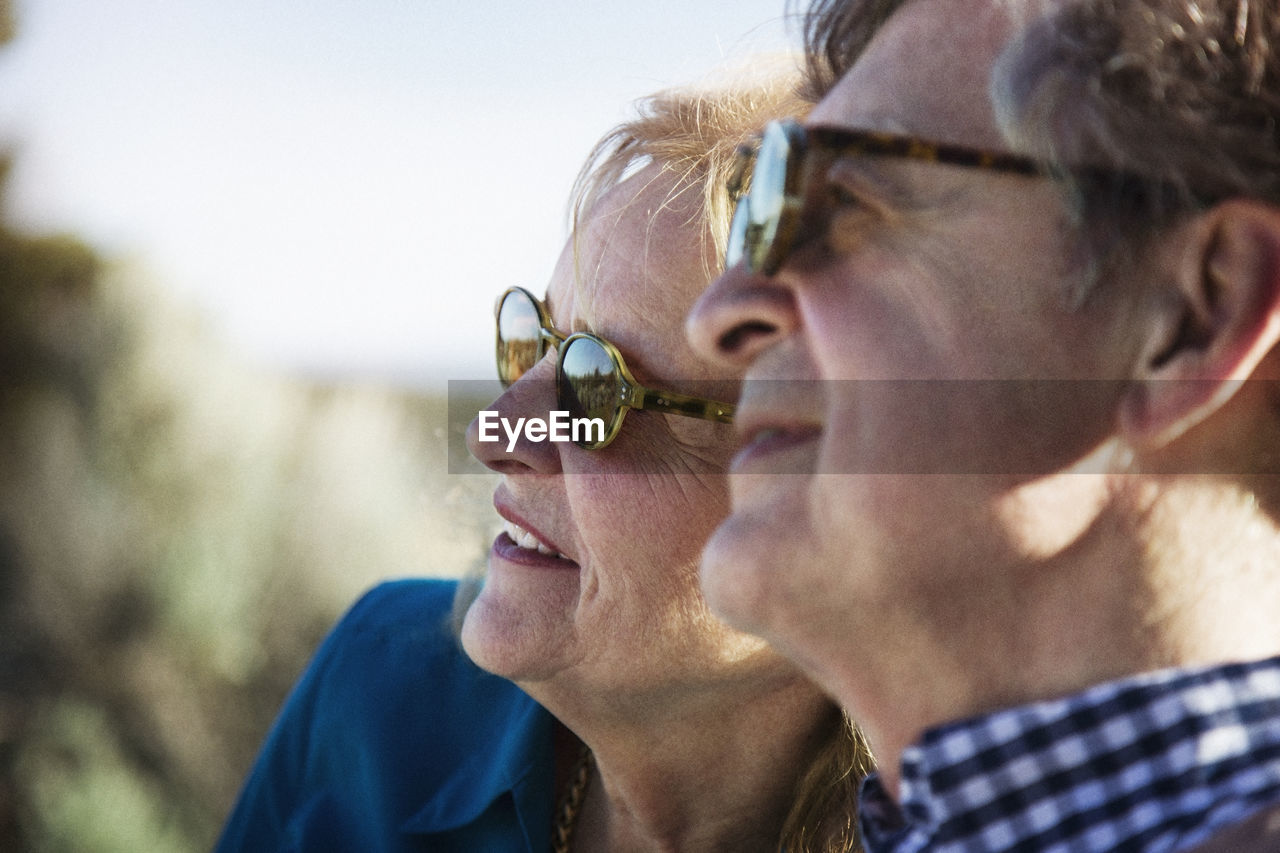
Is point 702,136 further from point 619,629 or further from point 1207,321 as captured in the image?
point 1207,321

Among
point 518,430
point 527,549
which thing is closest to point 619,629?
point 527,549

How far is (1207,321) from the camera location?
1268 millimetres

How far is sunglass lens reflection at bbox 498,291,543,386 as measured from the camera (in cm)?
237

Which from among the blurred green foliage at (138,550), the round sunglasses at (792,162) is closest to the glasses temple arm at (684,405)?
the round sunglasses at (792,162)

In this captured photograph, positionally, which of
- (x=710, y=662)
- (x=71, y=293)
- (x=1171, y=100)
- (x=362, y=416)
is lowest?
(x=362, y=416)

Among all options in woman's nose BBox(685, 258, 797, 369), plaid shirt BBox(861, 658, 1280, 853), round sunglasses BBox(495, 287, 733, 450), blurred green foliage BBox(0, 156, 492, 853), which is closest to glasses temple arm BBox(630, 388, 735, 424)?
round sunglasses BBox(495, 287, 733, 450)

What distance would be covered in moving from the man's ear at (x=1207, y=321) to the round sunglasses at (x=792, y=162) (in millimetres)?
289

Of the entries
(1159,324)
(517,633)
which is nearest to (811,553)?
(1159,324)

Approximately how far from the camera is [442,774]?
2.54m

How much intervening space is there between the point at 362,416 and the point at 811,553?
4.44 m

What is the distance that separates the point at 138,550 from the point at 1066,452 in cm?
473

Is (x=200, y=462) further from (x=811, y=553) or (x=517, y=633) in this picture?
(x=811, y=553)

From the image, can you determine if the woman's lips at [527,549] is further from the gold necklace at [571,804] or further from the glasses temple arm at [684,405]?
the gold necklace at [571,804]

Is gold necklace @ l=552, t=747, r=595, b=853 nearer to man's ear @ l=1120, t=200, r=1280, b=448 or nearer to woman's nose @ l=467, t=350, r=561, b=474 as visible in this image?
woman's nose @ l=467, t=350, r=561, b=474
